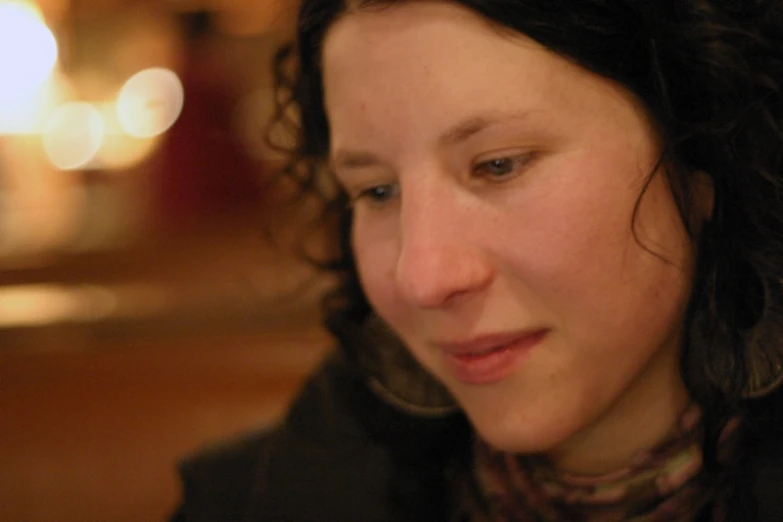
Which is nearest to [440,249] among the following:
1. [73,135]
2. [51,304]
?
[51,304]

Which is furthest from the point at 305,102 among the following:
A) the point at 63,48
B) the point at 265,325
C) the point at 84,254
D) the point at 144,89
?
the point at 63,48

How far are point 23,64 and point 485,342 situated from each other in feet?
8.31

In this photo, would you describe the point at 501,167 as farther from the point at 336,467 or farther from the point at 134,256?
the point at 134,256

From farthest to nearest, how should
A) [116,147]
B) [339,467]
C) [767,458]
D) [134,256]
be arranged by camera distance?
1. [116,147]
2. [134,256]
3. [339,467]
4. [767,458]

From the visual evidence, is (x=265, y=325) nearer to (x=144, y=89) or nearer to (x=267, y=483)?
(x=267, y=483)

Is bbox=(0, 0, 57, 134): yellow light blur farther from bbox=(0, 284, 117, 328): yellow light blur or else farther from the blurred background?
bbox=(0, 284, 117, 328): yellow light blur

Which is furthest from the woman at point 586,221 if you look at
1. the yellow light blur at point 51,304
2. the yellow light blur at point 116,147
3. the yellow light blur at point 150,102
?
the yellow light blur at point 116,147

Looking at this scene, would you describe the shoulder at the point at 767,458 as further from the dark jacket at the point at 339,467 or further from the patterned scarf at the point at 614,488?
the dark jacket at the point at 339,467

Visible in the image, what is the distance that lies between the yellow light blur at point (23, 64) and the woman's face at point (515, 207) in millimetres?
2308

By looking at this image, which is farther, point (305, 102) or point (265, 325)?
point (265, 325)

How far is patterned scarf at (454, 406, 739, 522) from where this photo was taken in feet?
2.53

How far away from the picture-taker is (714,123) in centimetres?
69

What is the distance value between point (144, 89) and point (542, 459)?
221 centimetres

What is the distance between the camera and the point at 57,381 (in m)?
1.60
